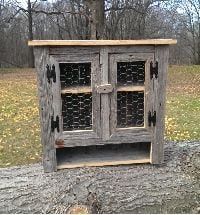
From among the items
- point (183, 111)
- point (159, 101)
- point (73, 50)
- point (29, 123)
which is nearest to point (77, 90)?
point (73, 50)

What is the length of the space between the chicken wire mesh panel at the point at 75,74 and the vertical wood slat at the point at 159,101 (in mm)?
529

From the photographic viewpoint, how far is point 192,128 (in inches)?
258

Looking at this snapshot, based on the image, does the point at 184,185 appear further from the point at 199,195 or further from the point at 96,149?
the point at 96,149

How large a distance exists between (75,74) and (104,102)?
327 mm

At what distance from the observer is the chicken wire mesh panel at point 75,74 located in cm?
269

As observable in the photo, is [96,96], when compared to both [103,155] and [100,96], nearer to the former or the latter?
[100,96]

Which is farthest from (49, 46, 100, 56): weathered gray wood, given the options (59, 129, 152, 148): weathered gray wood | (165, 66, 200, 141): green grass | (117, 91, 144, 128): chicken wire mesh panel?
(165, 66, 200, 141): green grass

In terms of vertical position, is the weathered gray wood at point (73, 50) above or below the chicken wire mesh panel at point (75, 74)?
above

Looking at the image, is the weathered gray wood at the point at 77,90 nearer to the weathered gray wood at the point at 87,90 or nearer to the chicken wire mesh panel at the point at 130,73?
the weathered gray wood at the point at 87,90

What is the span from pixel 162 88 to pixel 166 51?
0.28 metres

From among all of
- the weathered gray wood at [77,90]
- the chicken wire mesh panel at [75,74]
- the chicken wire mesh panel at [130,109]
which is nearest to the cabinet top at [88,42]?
the chicken wire mesh panel at [75,74]

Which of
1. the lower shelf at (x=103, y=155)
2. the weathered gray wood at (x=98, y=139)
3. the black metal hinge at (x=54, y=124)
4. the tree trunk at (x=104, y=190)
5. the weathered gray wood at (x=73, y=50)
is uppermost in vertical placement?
the weathered gray wood at (x=73, y=50)

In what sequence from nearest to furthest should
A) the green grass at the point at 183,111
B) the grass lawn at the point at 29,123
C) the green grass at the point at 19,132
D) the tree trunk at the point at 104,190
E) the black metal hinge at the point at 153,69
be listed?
the tree trunk at the point at 104,190, the black metal hinge at the point at 153,69, the green grass at the point at 19,132, the grass lawn at the point at 29,123, the green grass at the point at 183,111

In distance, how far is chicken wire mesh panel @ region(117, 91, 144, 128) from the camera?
9.28ft
